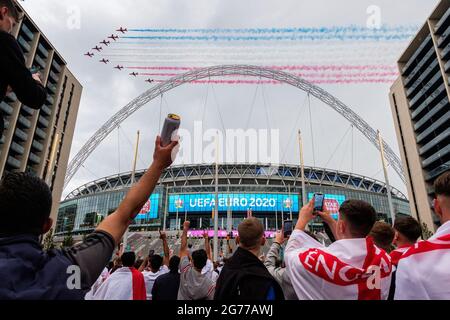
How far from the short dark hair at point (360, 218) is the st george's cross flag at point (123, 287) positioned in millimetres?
3379

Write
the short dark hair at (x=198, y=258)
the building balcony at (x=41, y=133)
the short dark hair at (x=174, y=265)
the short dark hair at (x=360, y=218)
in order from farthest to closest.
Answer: the building balcony at (x=41, y=133) < the short dark hair at (x=174, y=265) < the short dark hair at (x=198, y=258) < the short dark hair at (x=360, y=218)

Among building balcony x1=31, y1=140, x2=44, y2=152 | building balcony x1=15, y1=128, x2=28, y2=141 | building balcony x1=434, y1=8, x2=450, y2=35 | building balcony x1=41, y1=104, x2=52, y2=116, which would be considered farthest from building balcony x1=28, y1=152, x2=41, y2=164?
building balcony x1=434, y1=8, x2=450, y2=35

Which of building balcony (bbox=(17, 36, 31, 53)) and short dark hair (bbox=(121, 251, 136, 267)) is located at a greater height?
building balcony (bbox=(17, 36, 31, 53))

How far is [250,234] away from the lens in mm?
3072

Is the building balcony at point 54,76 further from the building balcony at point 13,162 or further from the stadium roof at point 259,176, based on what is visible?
the stadium roof at point 259,176

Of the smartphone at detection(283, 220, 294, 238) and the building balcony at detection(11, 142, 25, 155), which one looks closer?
the smartphone at detection(283, 220, 294, 238)

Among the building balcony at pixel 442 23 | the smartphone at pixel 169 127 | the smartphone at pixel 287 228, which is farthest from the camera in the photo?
the building balcony at pixel 442 23

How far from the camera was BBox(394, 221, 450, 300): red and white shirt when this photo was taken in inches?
82.4

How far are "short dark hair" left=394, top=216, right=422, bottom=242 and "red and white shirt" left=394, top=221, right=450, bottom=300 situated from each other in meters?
1.59

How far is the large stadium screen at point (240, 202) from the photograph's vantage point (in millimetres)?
80875

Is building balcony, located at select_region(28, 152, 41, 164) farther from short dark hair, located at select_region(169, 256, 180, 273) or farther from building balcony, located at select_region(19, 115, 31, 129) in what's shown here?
short dark hair, located at select_region(169, 256, 180, 273)

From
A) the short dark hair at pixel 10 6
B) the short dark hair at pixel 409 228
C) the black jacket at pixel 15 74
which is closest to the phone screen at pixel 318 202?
the short dark hair at pixel 409 228

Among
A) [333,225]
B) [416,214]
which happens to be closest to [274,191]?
[416,214]
